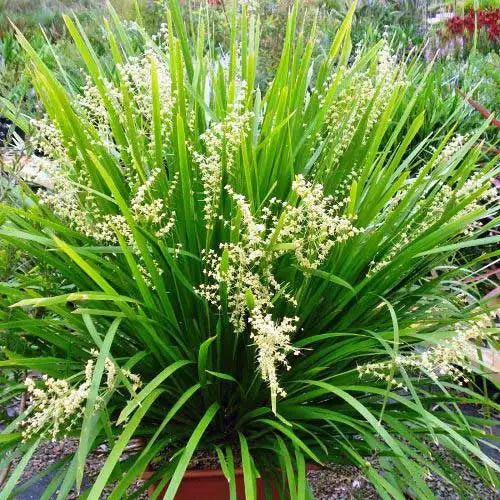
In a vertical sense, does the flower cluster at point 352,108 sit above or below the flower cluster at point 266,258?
above

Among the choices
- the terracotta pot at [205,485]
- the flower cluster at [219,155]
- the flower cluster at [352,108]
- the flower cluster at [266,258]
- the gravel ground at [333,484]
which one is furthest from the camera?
the gravel ground at [333,484]

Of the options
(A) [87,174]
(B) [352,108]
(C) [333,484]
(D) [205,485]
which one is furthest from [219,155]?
(C) [333,484]

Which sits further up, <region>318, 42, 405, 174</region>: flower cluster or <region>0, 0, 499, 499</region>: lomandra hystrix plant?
<region>318, 42, 405, 174</region>: flower cluster

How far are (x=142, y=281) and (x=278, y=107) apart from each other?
64cm

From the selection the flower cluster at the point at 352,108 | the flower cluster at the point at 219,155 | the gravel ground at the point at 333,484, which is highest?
the flower cluster at the point at 352,108

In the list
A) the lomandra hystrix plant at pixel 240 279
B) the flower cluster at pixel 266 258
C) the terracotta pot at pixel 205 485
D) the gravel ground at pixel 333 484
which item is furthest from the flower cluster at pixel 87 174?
the gravel ground at pixel 333 484

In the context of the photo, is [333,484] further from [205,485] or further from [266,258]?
[266,258]

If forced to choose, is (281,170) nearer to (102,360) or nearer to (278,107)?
(278,107)

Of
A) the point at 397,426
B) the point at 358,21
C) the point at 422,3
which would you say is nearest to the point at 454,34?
the point at 358,21

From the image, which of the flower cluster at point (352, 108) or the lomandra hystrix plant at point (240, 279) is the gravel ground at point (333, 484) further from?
the flower cluster at point (352, 108)

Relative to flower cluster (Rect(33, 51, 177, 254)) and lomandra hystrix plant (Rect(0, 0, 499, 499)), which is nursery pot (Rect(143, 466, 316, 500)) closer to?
lomandra hystrix plant (Rect(0, 0, 499, 499))

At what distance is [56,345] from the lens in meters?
2.05

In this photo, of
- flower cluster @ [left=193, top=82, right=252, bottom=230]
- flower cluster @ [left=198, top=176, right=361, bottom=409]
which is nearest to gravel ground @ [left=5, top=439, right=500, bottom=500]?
flower cluster @ [left=198, top=176, right=361, bottom=409]

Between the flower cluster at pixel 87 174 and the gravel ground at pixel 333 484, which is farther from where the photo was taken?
the gravel ground at pixel 333 484
